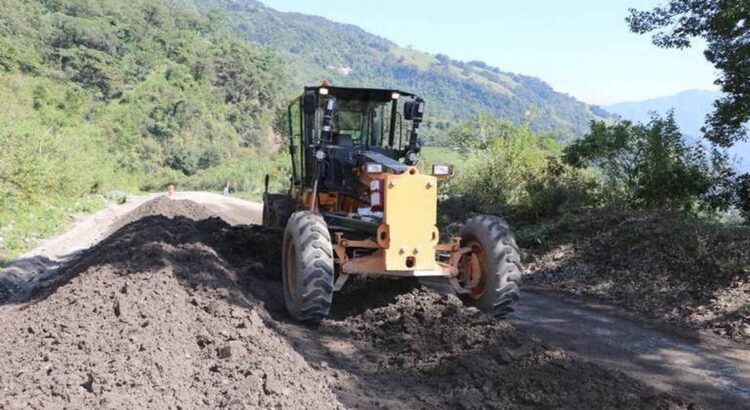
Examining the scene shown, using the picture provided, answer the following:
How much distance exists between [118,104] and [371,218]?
212ft

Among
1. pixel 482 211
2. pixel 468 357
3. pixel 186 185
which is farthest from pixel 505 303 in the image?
pixel 186 185

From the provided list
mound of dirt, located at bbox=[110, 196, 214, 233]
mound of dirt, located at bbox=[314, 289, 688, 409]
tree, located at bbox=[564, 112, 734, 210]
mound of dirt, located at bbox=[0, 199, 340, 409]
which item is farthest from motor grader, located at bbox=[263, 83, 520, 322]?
mound of dirt, located at bbox=[110, 196, 214, 233]

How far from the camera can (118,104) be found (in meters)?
66.0

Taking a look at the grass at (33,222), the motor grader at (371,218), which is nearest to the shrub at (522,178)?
the motor grader at (371,218)

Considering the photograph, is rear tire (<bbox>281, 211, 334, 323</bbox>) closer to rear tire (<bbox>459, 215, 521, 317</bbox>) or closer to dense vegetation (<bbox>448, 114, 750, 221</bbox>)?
rear tire (<bbox>459, 215, 521, 317</bbox>)

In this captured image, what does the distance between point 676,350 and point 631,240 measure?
404 centimetres

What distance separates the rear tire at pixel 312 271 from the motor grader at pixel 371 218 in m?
0.01

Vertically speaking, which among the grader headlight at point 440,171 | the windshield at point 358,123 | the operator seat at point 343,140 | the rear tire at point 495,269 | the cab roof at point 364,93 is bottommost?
the rear tire at point 495,269

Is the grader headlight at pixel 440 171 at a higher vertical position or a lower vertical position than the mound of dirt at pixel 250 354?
higher

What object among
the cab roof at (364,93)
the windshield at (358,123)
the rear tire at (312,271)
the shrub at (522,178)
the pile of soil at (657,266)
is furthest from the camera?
the shrub at (522,178)

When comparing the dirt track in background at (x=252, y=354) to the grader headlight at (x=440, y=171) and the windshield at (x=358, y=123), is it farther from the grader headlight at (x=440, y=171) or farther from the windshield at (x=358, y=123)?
the windshield at (x=358, y=123)

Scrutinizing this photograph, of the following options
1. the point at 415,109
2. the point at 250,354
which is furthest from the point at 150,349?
the point at 415,109

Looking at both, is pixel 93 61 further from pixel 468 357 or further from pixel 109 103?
pixel 468 357

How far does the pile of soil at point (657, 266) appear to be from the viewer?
8422 millimetres
